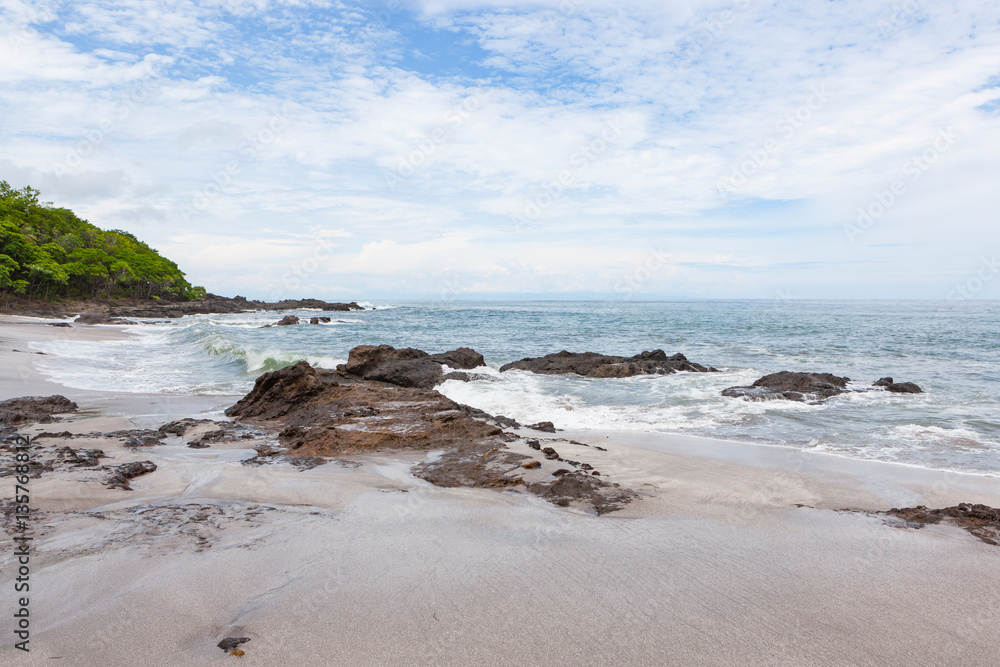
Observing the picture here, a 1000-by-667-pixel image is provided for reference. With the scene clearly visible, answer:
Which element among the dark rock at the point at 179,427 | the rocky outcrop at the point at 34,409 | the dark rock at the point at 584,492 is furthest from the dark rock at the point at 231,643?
the rocky outcrop at the point at 34,409

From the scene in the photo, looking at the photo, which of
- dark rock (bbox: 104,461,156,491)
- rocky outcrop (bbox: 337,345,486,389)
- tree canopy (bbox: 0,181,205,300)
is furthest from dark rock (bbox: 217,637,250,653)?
tree canopy (bbox: 0,181,205,300)

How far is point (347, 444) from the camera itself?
671 cm

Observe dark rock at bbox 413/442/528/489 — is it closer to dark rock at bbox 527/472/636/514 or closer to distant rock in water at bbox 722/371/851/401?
dark rock at bbox 527/472/636/514

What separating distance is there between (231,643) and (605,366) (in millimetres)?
13744

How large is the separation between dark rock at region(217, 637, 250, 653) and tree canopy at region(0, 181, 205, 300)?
163 feet

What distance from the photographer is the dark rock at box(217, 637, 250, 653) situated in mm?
2453

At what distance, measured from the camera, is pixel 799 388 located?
492 inches

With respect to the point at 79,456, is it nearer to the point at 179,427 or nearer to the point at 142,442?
the point at 142,442

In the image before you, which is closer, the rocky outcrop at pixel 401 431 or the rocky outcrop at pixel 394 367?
the rocky outcrop at pixel 401 431

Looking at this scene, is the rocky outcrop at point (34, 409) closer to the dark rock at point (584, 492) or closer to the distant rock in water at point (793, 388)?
the dark rock at point (584, 492)

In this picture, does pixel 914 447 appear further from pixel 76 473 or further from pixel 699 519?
pixel 76 473

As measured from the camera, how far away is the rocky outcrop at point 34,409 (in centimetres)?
752

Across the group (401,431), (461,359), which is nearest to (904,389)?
Result: (461,359)

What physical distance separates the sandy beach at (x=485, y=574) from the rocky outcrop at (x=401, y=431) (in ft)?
0.99
